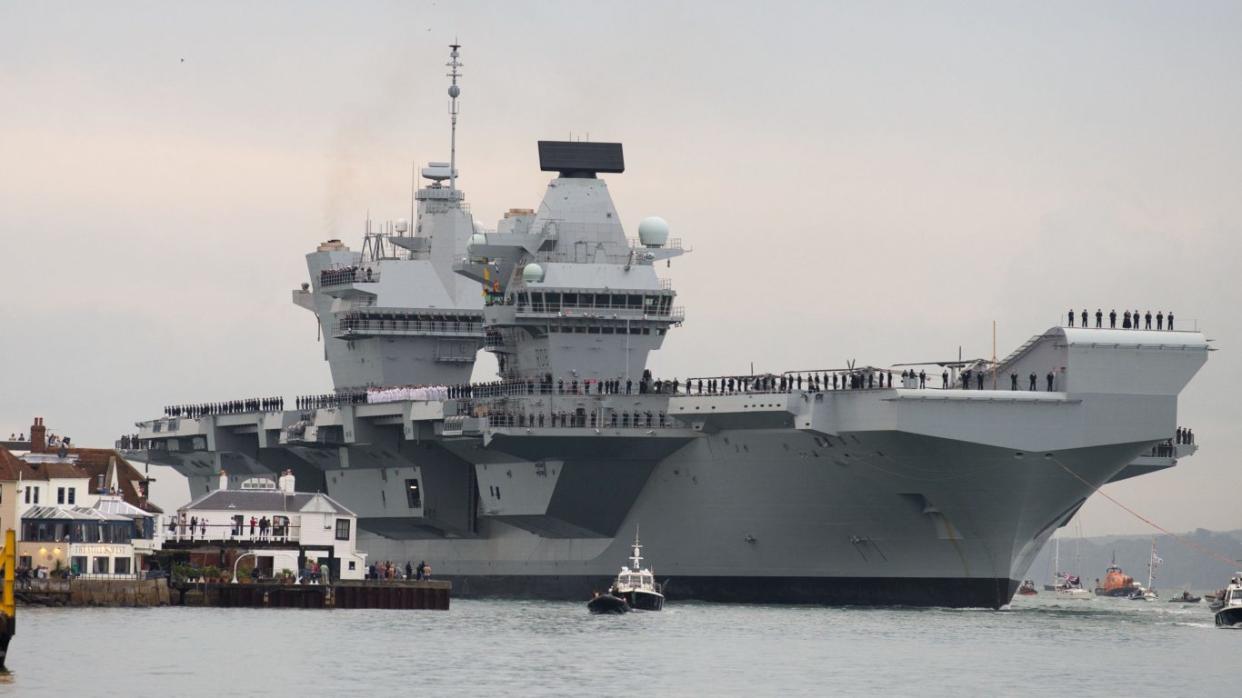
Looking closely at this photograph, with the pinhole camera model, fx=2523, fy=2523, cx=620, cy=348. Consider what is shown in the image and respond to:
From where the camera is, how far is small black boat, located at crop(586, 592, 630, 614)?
2201 inches

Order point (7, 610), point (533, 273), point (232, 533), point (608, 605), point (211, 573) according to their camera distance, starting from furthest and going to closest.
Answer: point (533, 273)
point (232, 533)
point (211, 573)
point (608, 605)
point (7, 610)

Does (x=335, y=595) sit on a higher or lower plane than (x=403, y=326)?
lower

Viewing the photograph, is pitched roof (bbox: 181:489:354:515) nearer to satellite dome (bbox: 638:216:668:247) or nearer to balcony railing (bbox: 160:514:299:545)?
balcony railing (bbox: 160:514:299:545)

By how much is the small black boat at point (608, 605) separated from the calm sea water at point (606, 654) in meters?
0.56

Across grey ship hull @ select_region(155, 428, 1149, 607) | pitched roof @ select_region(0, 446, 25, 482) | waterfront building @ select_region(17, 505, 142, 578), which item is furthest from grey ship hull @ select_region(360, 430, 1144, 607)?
pitched roof @ select_region(0, 446, 25, 482)

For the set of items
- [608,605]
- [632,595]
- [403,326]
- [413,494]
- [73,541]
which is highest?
[403,326]

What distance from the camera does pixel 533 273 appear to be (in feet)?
209

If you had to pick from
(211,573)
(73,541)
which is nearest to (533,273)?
(211,573)

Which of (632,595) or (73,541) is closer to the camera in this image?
(632,595)

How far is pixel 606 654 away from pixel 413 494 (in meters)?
24.7

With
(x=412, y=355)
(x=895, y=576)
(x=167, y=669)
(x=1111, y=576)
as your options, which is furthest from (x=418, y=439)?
(x=1111, y=576)

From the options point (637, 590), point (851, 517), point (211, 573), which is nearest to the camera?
point (637, 590)

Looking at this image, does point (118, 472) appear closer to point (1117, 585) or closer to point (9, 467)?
point (9, 467)

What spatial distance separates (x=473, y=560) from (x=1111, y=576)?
61.1 m
